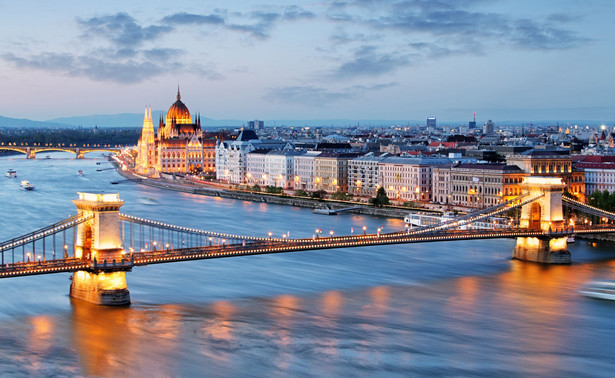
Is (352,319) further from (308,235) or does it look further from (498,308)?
(308,235)

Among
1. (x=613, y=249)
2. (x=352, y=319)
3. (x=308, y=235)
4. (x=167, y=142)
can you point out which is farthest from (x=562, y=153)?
(x=167, y=142)

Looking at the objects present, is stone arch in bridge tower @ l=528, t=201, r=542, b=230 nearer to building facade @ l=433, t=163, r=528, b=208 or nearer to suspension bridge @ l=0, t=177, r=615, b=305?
suspension bridge @ l=0, t=177, r=615, b=305

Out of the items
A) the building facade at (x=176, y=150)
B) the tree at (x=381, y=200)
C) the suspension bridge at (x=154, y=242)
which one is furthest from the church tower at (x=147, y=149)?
the suspension bridge at (x=154, y=242)

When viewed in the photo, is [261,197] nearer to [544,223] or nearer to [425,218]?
[425,218]

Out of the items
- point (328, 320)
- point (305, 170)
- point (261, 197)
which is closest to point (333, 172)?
point (305, 170)

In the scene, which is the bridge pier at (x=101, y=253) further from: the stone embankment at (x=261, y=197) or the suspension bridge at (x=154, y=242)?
the stone embankment at (x=261, y=197)

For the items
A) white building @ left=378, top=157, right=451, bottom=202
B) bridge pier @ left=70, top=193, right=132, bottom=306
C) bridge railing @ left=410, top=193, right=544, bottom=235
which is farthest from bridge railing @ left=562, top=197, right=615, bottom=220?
bridge pier @ left=70, top=193, right=132, bottom=306
